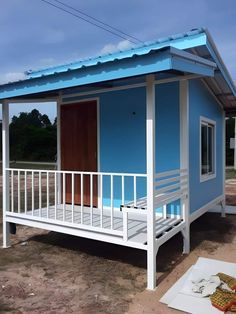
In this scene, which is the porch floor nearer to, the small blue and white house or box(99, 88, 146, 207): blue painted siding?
the small blue and white house

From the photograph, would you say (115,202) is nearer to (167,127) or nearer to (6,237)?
(167,127)

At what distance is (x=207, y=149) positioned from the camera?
281 inches

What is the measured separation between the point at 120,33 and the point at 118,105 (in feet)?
33.9

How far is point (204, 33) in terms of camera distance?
16.1 ft

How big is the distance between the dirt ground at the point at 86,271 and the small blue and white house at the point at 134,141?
37 centimetres

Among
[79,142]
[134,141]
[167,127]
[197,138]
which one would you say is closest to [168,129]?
[167,127]

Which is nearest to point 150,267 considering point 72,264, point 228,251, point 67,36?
point 72,264

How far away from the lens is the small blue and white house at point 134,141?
161 inches

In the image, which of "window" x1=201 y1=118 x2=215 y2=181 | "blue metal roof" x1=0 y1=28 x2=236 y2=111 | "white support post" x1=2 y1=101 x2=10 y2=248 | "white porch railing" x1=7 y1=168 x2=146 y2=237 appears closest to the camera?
"blue metal roof" x1=0 y1=28 x2=236 y2=111

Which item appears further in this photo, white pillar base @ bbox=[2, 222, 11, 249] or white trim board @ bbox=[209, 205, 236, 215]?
white trim board @ bbox=[209, 205, 236, 215]

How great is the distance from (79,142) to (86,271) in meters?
2.70

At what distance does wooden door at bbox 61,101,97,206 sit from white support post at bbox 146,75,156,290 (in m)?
2.38

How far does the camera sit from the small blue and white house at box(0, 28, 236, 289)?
408 cm

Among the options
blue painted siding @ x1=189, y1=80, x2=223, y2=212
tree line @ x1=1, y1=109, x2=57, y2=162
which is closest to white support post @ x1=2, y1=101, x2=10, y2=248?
blue painted siding @ x1=189, y1=80, x2=223, y2=212
